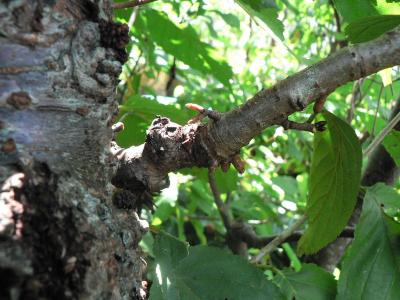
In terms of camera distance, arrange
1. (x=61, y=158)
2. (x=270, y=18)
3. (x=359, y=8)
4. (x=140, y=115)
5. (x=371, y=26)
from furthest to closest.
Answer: (x=140, y=115) < (x=270, y=18) < (x=359, y=8) < (x=371, y=26) < (x=61, y=158)

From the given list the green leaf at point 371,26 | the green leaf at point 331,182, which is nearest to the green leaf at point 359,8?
the green leaf at point 371,26

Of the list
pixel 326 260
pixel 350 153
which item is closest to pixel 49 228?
Result: pixel 350 153

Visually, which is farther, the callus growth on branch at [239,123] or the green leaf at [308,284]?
the green leaf at [308,284]

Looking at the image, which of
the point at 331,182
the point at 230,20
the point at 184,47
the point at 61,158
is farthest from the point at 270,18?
the point at 230,20

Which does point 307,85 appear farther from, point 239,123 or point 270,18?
point 270,18

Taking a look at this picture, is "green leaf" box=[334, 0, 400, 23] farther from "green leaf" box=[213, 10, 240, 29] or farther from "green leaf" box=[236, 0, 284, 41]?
"green leaf" box=[213, 10, 240, 29]

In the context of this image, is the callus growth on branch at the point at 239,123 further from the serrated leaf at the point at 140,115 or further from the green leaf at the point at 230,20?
the green leaf at the point at 230,20
